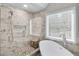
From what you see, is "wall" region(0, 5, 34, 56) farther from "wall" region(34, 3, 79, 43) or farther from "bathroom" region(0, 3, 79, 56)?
"wall" region(34, 3, 79, 43)

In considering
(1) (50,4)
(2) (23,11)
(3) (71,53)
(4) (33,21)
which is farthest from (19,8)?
(3) (71,53)

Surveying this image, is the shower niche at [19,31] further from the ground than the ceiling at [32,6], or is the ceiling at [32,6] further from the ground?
the ceiling at [32,6]

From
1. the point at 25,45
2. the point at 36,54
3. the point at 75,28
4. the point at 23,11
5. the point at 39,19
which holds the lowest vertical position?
the point at 36,54

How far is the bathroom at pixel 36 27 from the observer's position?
133 cm

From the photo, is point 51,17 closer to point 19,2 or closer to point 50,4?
point 50,4

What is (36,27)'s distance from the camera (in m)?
1.37

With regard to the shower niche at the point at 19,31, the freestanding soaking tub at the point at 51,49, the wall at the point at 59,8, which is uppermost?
the wall at the point at 59,8

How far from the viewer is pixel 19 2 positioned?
1.36 metres

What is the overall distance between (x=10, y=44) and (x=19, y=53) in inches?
6.4

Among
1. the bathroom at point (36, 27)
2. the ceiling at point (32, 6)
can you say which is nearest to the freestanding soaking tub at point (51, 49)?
the bathroom at point (36, 27)

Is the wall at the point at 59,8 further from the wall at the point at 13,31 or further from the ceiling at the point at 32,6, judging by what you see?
the wall at the point at 13,31

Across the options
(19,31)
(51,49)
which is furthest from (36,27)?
(51,49)

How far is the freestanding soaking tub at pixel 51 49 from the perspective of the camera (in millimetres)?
1329

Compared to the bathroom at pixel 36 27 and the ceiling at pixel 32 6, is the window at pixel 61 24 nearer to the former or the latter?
the bathroom at pixel 36 27
